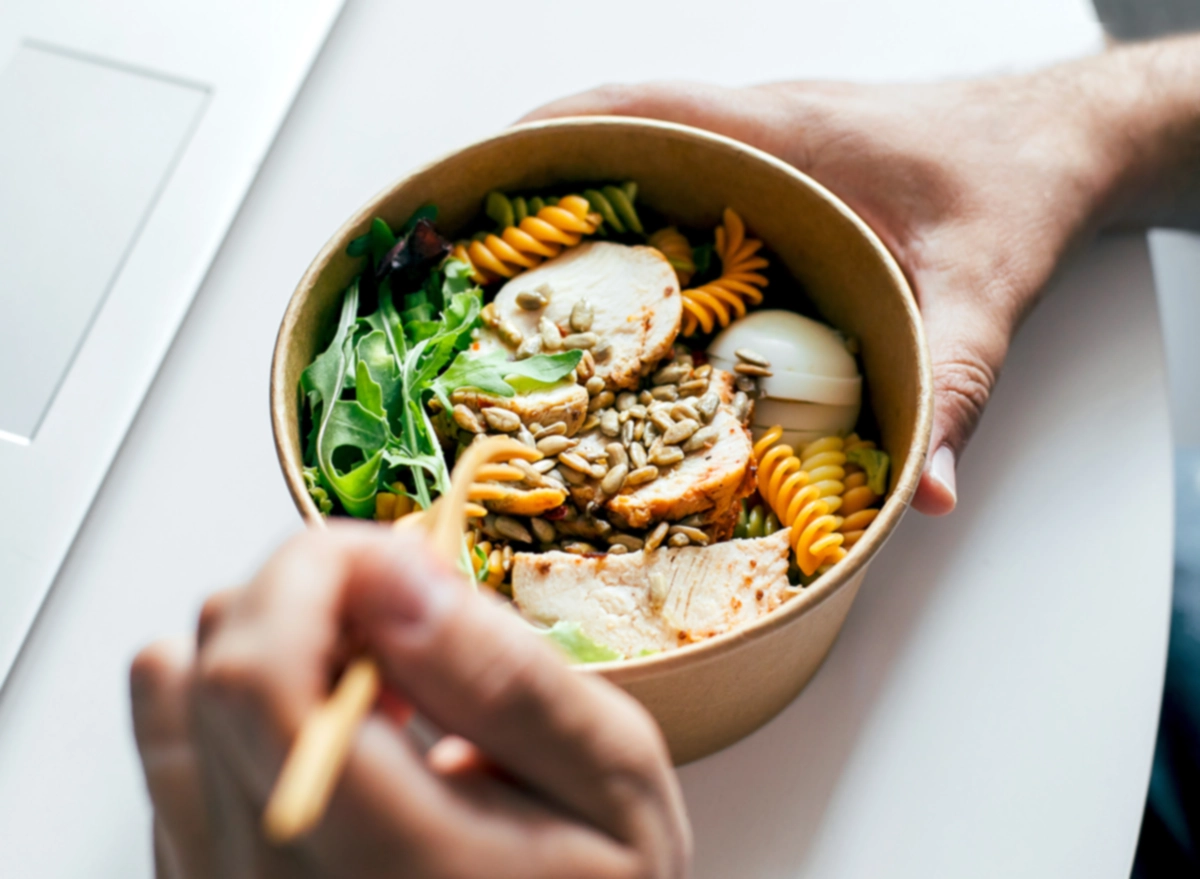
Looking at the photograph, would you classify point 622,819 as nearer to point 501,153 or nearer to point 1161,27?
point 501,153

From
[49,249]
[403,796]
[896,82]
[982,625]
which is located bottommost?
[49,249]

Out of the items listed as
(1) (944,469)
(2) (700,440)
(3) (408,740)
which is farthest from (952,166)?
(3) (408,740)

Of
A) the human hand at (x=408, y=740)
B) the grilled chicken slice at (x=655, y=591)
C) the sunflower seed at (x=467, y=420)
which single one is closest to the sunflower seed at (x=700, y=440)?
the grilled chicken slice at (x=655, y=591)

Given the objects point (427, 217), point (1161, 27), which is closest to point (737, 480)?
point (427, 217)

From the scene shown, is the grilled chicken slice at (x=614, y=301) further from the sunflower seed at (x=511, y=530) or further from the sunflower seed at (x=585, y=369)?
the sunflower seed at (x=511, y=530)

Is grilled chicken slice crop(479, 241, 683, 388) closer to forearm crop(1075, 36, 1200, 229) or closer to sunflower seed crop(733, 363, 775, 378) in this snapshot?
sunflower seed crop(733, 363, 775, 378)

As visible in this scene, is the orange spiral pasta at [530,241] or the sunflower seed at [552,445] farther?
the orange spiral pasta at [530,241]

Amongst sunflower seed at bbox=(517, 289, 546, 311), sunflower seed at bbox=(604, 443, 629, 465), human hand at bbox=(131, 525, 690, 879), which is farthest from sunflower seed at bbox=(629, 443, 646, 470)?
human hand at bbox=(131, 525, 690, 879)
